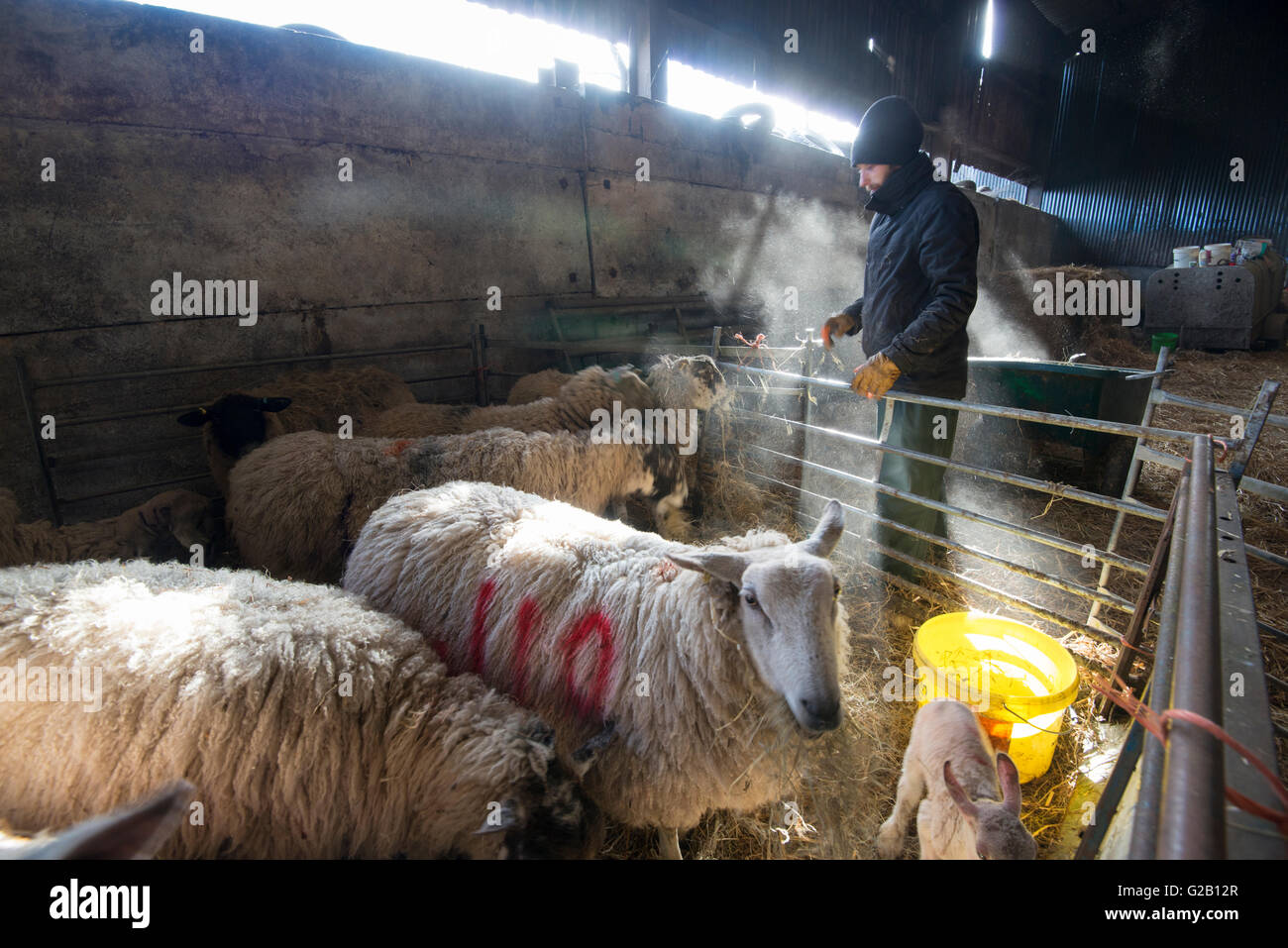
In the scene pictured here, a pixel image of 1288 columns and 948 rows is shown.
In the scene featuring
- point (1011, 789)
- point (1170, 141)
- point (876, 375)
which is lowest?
point (1011, 789)

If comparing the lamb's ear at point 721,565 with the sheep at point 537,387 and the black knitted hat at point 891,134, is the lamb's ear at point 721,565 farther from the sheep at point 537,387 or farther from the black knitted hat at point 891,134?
the sheep at point 537,387

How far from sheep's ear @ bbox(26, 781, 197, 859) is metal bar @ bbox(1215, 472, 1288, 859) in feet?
4.23

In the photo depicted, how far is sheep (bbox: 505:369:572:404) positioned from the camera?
5.50m

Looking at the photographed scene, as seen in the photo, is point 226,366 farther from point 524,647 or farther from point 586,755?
point 586,755

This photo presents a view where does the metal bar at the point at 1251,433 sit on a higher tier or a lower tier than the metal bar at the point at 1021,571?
higher

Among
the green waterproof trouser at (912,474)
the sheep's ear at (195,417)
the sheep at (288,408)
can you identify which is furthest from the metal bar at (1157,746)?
the sheep's ear at (195,417)

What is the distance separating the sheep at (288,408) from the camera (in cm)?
432

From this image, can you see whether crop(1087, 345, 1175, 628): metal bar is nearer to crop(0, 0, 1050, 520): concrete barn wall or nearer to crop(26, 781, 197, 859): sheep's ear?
crop(26, 781, 197, 859): sheep's ear

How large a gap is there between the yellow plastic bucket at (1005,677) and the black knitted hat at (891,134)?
2.77 m

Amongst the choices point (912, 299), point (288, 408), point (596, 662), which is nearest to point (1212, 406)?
point (912, 299)

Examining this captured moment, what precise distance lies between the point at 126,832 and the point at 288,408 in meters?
5.04

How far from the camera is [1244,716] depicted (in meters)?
0.75

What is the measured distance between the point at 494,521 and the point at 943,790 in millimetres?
2154
